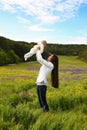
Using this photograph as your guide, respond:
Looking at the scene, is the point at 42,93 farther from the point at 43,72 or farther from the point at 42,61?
the point at 42,61

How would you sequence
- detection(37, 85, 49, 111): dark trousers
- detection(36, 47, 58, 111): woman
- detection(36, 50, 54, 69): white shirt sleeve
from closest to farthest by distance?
detection(36, 50, 54, 69): white shirt sleeve, detection(36, 47, 58, 111): woman, detection(37, 85, 49, 111): dark trousers

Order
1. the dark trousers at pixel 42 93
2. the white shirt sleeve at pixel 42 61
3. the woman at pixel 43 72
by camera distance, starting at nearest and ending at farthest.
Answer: the white shirt sleeve at pixel 42 61 < the woman at pixel 43 72 < the dark trousers at pixel 42 93

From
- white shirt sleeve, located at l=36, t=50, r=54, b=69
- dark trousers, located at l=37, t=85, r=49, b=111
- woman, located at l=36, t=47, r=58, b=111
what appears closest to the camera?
white shirt sleeve, located at l=36, t=50, r=54, b=69

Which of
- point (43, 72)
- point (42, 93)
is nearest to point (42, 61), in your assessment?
point (43, 72)

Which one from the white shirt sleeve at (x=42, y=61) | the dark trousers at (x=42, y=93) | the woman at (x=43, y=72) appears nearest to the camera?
the white shirt sleeve at (x=42, y=61)

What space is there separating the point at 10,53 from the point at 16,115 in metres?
55.8

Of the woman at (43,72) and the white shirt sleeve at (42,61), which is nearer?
the white shirt sleeve at (42,61)

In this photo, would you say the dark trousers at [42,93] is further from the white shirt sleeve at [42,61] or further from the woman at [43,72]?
the white shirt sleeve at [42,61]

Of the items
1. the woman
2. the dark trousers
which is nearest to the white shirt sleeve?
the woman

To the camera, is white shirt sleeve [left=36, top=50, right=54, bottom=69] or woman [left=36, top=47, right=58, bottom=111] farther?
woman [left=36, top=47, right=58, bottom=111]

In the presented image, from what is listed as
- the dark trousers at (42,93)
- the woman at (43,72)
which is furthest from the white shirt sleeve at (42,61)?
the dark trousers at (42,93)

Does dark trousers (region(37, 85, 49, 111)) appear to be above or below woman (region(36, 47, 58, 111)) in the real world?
below

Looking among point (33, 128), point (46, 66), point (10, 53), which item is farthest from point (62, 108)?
point (10, 53)

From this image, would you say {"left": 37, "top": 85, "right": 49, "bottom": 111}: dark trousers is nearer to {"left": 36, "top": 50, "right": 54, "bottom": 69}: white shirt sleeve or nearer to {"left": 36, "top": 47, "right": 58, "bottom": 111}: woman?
{"left": 36, "top": 47, "right": 58, "bottom": 111}: woman
